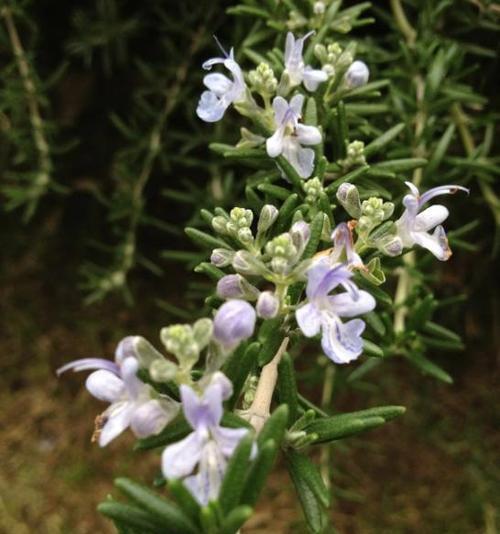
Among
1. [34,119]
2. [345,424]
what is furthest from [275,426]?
[34,119]

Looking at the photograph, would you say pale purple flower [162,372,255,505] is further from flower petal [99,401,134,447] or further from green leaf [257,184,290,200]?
green leaf [257,184,290,200]

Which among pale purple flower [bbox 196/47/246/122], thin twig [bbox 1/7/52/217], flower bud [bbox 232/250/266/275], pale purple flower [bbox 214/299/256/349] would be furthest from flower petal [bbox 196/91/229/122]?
thin twig [bbox 1/7/52/217]

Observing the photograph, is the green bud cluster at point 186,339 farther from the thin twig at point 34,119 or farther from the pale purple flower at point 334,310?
the thin twig at point 34,119

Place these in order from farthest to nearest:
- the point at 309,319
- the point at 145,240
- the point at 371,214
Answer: the point at 145,240, the point at 371,214, the point at 309,319

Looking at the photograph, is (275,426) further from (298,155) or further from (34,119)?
(34,119)

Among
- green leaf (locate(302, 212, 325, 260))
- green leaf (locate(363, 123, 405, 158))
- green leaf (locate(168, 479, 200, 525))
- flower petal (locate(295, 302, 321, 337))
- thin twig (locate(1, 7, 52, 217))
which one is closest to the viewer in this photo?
green leaf (locate(168, 479, 200, 525))

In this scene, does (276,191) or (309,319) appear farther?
(276,191)

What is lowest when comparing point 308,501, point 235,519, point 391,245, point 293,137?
point 308,501
